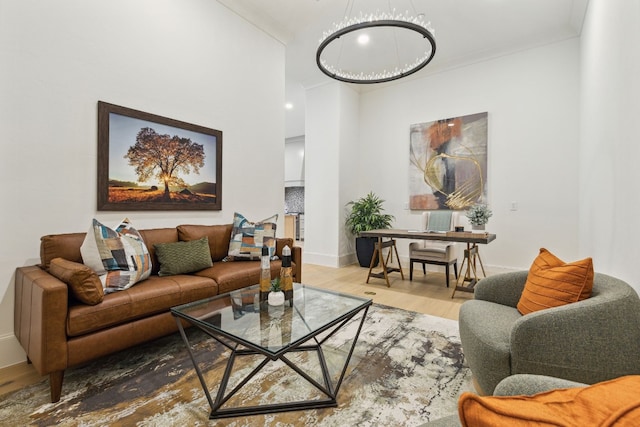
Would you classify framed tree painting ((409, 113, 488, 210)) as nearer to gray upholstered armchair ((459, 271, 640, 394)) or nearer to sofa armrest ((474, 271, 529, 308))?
sofa armrest ((474, 271, 529, 308))

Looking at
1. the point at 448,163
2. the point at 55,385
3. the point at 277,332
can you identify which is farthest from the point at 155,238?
the point at 448,163

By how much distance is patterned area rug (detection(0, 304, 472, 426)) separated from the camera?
1530 mm

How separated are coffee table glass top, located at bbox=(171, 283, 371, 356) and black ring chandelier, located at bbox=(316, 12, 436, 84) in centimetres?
236

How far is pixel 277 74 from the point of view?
166 inches

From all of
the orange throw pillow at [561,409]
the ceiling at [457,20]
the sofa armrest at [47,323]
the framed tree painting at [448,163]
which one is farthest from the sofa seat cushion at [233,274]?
the framed tree painting at [448,163]

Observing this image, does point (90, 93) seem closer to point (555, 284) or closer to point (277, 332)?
point (277, 332)

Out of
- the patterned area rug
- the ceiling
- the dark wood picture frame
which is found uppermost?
the ceiling

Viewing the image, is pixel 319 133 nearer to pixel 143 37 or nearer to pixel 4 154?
pixel 143 37

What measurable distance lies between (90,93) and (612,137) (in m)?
4.12

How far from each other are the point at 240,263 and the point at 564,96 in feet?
15.6

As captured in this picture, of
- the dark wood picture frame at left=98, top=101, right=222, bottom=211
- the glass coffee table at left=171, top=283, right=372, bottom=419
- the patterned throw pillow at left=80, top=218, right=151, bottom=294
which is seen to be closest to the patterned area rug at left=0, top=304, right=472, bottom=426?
the glass coffee table at left=171, top=283, right=372, bottom=419

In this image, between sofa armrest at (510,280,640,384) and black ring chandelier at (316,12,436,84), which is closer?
sofa armrest at (510,280,640,384)

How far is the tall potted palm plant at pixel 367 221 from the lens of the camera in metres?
5.29

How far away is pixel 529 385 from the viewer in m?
0.76
